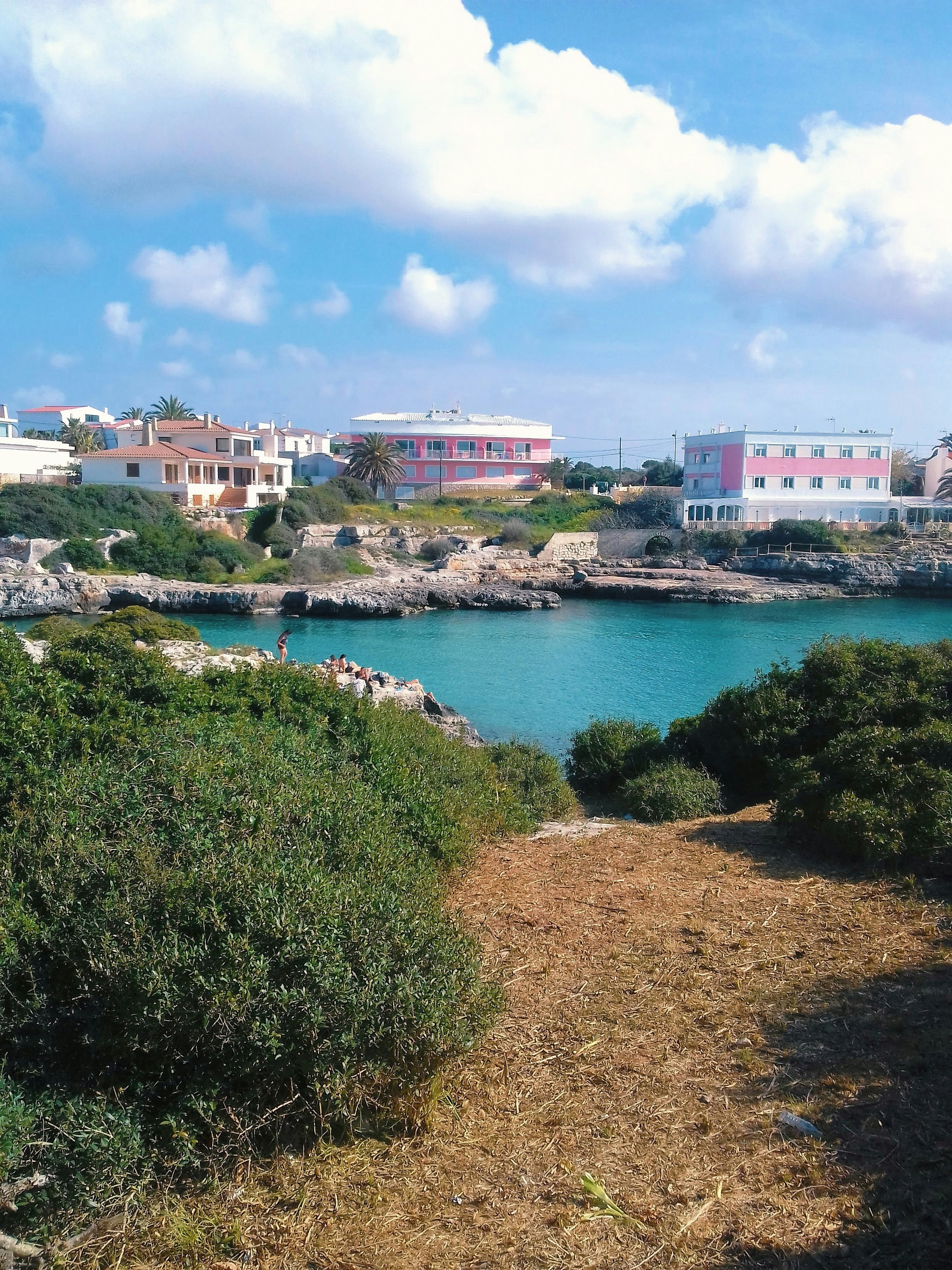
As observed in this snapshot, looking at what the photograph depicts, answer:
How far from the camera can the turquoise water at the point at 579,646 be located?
95.9ft

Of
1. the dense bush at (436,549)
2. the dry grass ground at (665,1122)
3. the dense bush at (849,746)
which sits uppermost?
the dense bush at (436,549)

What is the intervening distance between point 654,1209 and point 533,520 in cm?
7074

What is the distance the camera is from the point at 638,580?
2488 inches

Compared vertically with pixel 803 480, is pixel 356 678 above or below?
below

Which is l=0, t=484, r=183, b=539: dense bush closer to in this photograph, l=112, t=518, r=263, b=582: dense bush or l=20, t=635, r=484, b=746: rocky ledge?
l=112, t=518, r=263, b=582: dense bush

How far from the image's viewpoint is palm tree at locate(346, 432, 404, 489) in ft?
248

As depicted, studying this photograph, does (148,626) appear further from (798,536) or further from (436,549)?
(798,536)

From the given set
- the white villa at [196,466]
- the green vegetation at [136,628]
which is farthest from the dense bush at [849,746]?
the white villa at [196,466]

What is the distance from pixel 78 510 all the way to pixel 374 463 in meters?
23.7

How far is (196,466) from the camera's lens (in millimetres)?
68812

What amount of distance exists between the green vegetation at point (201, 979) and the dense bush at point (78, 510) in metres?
55.2

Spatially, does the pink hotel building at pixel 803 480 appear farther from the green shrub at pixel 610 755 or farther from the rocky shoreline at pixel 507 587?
the green shrub at pixel 610 755

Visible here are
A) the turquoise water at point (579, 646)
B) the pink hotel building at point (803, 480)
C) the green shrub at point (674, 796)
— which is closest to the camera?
the green shrub at point (674, 796)

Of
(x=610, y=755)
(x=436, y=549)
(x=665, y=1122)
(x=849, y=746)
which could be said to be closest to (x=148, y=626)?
(x=610, y=755)
